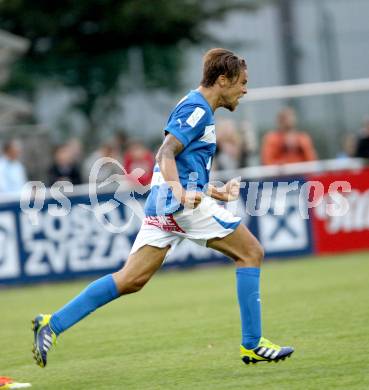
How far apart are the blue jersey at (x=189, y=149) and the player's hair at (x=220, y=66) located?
0.45 ft

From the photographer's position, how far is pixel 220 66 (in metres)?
7.32

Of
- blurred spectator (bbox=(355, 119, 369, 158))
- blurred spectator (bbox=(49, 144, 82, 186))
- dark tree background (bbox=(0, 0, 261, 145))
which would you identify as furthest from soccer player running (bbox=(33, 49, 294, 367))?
Answer: dark tree background (bbox=(0, 0, 261, 145))

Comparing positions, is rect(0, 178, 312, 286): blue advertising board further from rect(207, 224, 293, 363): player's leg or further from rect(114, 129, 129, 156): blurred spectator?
rect(207, 224, 293, 363): player's leg

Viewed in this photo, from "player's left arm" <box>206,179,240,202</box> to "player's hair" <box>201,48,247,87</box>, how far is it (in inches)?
26.3

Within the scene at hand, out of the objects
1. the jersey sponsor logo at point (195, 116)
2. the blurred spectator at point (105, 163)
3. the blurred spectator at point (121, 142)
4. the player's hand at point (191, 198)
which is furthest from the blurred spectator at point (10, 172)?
the player's hand at point (191, 198)

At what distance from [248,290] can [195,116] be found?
121cm

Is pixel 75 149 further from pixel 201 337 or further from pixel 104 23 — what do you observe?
pixel 201 337

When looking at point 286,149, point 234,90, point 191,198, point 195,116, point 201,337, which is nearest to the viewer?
point 191,198

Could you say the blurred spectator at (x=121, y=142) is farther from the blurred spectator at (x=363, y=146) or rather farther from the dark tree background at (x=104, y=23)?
the dark tree background at (x=104, y=23)

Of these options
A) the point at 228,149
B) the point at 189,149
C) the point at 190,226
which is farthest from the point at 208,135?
the point at 228,149

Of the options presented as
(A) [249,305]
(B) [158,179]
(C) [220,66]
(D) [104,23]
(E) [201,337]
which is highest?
(D) [104,23]

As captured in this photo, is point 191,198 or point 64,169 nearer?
point 191,198

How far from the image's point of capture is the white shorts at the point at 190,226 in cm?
729

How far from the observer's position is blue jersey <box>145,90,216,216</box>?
713 cm
